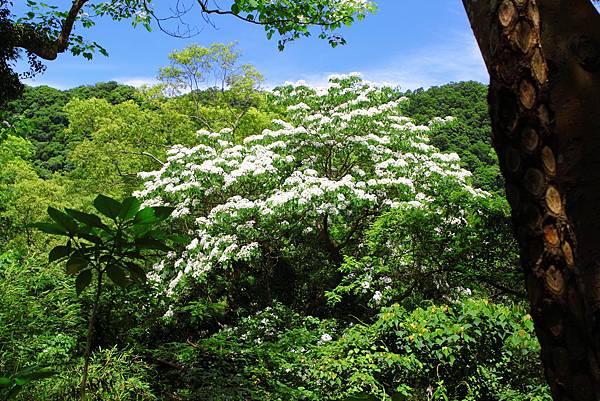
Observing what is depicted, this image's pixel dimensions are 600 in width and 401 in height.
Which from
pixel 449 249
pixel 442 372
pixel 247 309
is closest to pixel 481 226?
pixel 449 249

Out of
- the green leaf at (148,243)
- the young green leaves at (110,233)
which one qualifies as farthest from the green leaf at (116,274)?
the green leaf at (148,243)

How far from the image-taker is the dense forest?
2.93 meters

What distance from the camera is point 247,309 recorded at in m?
9.20

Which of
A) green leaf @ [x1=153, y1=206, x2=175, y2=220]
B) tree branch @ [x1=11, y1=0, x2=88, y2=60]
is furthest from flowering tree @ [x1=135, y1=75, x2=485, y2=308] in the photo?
green leaf @ [x1=153, y1=206, x2=175, y2=220]

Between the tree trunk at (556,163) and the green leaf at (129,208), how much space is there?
0.73 metres

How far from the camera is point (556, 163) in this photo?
791mm

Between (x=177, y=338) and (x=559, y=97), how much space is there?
26.4ft

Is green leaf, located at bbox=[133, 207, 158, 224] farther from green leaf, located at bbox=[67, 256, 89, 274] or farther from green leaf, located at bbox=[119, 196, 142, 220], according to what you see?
green leaf, located at bbox=[67, 256, 89, 274]

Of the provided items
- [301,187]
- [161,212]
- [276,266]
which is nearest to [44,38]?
[301,187]

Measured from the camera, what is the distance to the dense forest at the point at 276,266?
2.93 m

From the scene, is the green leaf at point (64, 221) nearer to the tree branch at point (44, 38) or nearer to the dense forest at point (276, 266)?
the dense forest at point (276, 266)

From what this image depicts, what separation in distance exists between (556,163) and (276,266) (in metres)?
8.98

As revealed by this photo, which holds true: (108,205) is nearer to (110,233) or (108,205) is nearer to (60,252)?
(110,233)

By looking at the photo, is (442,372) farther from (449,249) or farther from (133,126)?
(133,126)
